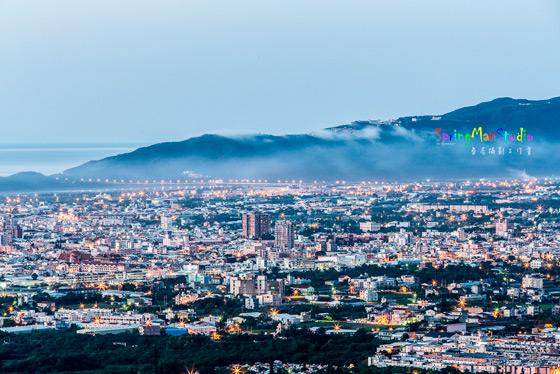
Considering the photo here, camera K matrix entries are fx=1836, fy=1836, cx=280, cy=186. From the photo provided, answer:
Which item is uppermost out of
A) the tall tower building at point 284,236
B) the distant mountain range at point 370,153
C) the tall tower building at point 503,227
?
the distant mountain range at point 370,153

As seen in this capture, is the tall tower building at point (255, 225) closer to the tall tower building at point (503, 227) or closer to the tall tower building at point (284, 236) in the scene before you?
the tall tower building at point (284, 236)

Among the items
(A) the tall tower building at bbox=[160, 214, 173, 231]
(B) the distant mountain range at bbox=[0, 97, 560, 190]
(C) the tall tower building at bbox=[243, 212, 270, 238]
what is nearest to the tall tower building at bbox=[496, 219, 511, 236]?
(C) the tall tower building at bbox=[243, 212, 270, 238]

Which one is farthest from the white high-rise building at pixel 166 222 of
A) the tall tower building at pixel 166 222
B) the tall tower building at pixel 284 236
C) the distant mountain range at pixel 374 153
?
the distant mountain range at pixel 374 153

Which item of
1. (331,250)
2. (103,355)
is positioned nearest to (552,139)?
(331,250)

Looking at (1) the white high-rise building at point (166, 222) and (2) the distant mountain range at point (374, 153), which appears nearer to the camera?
(1) the white high-rise building at point (166, 222)

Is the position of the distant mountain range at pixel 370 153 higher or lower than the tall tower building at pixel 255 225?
higher

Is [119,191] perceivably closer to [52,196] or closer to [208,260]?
[52,196]
